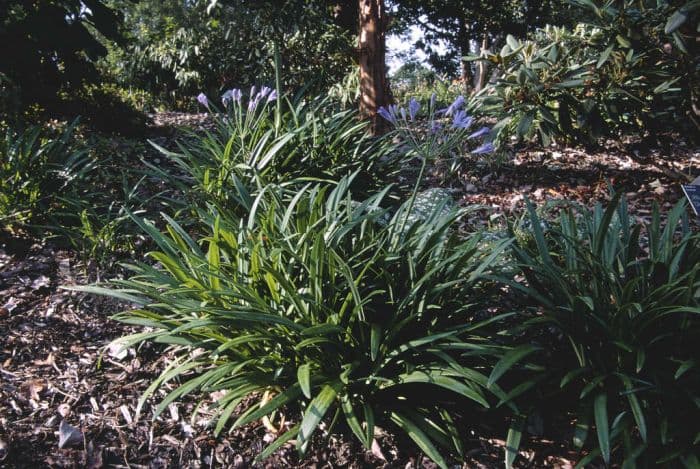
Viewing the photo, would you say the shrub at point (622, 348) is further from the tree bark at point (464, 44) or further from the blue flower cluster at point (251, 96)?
the tree bark at point (464, 44)

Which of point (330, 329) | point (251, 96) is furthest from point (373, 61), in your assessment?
point (330, 329)

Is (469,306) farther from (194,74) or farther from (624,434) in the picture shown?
(194,74)

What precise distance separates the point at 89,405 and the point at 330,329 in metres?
1.03

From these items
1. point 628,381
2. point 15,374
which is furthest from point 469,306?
point 15,374

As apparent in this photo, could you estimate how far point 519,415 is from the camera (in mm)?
1666

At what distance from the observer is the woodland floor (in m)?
1.71

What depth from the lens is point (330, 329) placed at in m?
1.60

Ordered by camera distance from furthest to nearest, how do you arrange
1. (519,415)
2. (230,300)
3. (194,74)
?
(194,74) < (230,300) < (519,415)

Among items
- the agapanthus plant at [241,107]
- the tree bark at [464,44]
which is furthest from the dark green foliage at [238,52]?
the tree bark at [464,44]

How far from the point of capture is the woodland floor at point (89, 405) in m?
1.71

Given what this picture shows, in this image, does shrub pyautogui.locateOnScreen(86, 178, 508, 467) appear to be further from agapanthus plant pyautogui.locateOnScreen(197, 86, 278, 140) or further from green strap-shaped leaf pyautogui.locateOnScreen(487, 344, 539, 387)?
agapanthus plant pyautogui.locateOnScreen(197, 86, 278, 140)

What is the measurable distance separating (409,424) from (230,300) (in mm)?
764

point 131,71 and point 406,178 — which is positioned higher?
point 131,71

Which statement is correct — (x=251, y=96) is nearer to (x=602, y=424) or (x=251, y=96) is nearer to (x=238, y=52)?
(x=602, y=424)
